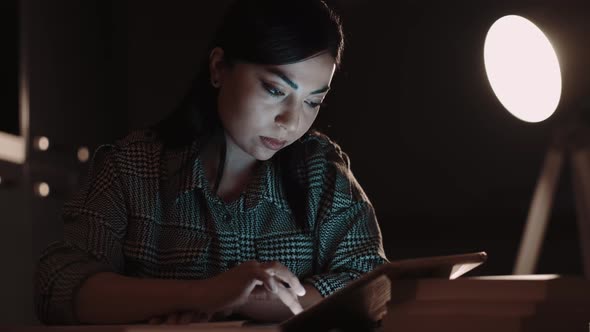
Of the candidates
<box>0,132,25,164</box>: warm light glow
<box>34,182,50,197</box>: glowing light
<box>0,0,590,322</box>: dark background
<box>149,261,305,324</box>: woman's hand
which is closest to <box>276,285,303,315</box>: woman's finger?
<box>149,261,305,324</box>: woman's hand

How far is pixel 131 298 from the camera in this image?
102 centimetres

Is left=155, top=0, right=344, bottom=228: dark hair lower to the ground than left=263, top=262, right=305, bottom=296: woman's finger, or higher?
higher

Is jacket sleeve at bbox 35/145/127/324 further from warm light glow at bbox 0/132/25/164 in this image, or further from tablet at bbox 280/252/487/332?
warm light glow at bbox 0/132/25/164

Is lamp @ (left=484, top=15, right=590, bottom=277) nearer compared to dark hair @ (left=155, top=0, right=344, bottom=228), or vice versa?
dark hair @ (left=155, top=0, right=344, bottom=228)

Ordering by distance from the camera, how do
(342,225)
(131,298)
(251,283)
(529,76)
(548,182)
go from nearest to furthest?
(251,283), (131,298), (342,225), (529,76), (548,182)

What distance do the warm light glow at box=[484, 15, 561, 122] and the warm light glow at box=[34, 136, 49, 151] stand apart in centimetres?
145

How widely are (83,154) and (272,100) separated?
5.86ft

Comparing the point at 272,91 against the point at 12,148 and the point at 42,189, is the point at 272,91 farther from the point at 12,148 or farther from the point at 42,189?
the point at 42,189

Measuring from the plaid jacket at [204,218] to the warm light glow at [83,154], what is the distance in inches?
61.7

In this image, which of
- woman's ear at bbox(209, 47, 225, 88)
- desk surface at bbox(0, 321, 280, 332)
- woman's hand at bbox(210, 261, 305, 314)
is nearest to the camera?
desk surface at bbox(0, 321, 280, 332)

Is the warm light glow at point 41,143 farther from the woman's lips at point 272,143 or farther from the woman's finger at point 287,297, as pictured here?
the woman's finger at point 287,297

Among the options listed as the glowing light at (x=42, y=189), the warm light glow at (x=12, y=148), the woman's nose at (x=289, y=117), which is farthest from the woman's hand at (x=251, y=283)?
the glowing light at (x=42, y=189)

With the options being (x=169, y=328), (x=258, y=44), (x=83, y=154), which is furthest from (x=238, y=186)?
(x=83, y=154)

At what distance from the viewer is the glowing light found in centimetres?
252
